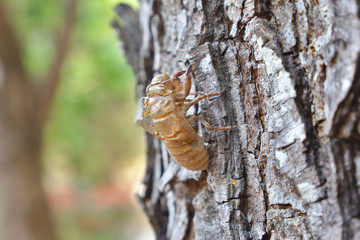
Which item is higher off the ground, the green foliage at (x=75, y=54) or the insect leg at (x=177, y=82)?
the green foliage at (x=75, y=54)

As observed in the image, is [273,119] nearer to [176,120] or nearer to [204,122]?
[204,122]

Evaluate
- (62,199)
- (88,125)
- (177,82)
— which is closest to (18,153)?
(177,82)

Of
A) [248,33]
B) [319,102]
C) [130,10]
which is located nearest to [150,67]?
[130,10]

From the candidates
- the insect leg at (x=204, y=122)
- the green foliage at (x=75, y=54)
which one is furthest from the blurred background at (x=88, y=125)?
the insect leg at (x=204, y=122)

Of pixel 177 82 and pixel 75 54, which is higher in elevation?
pixel 75 54

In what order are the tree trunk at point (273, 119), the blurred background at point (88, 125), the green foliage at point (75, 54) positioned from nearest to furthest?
the tree trunk at point (273, 119) → the green foliage at point (75, 54) → the blurred background at point (88, 125)

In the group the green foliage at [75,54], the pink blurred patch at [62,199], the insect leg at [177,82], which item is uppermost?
the green foliage at [75,54]

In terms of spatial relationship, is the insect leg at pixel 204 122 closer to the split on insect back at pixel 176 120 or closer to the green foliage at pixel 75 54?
the split on insect back at pixel 176 120
